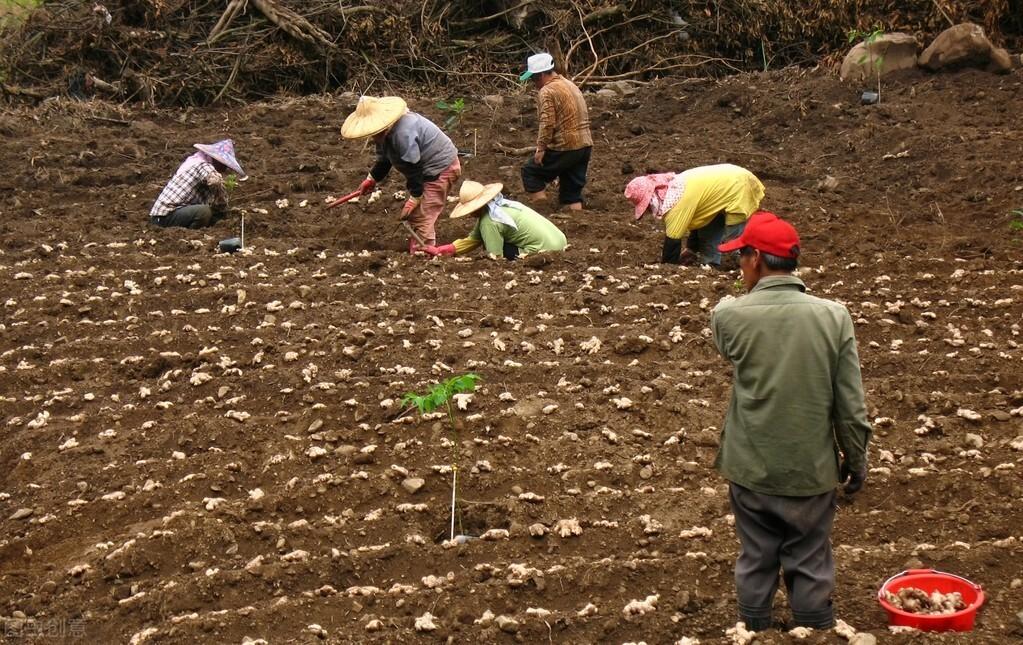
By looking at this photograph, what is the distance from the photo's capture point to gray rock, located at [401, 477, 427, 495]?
4473mm

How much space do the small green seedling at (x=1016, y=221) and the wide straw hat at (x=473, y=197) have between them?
3235 millimetres

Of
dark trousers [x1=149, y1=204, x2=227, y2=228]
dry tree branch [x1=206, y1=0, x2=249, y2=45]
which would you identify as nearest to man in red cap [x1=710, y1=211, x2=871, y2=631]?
dark trousers [x1=149, y1=204, x2=227, y2=228]

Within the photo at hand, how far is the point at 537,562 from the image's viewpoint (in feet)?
13.0

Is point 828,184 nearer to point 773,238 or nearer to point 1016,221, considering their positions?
point 1016,221

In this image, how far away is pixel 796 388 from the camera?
3244 mm

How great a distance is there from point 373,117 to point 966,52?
6.14m

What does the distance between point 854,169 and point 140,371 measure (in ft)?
19.3

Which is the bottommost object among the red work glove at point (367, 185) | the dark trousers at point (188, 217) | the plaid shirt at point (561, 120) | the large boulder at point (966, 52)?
the dark trousers at point (188, 217)

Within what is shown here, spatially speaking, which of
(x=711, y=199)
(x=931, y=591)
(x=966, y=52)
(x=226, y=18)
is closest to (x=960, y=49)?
(x=966, y=52)

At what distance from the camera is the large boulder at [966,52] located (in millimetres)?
10477

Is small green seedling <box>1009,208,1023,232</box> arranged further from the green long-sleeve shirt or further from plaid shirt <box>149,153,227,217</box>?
plaid shirt <box>149,153,227,217</box>

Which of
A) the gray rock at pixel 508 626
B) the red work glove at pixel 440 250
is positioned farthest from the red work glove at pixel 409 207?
the gray rock at pixel 508 626

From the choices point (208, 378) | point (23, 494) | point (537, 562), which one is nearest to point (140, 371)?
point (208, 378)

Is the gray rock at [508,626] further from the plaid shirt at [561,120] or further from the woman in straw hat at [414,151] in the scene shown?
the plaid shirt at [561,120]
